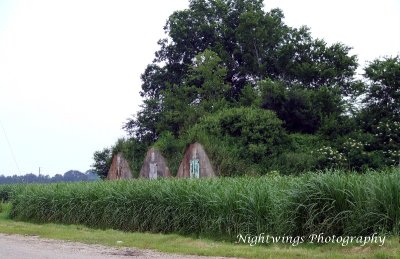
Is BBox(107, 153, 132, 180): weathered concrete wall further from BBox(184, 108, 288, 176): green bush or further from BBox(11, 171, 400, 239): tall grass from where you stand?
BBox(11, 171, 400, 239): tall grass

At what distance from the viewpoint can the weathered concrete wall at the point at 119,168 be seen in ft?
120

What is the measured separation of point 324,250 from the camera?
11617 mm

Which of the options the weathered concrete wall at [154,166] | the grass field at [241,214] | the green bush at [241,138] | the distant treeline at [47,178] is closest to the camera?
the grass field at [241,214]

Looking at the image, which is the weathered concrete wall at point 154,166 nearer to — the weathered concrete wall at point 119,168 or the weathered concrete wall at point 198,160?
the weathered concrete wall at point 198,160

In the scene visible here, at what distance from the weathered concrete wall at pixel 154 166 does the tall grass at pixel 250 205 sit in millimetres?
10468

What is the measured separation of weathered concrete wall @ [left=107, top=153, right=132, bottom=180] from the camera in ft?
120

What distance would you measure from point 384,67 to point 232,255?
20970mm

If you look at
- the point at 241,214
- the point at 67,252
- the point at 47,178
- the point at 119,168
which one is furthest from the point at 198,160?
the point at 47,178

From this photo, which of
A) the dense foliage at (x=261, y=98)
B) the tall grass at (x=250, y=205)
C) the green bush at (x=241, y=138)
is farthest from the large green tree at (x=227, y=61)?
the tall grass at (x=250, y=205)

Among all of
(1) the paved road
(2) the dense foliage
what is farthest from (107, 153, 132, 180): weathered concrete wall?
(1) the paved road

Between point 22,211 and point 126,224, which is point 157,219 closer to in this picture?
point 126,224

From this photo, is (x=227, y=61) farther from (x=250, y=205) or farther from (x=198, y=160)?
(x=250, y=205)

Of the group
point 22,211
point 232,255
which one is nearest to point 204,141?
point 22,211

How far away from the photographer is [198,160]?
29.0 m
